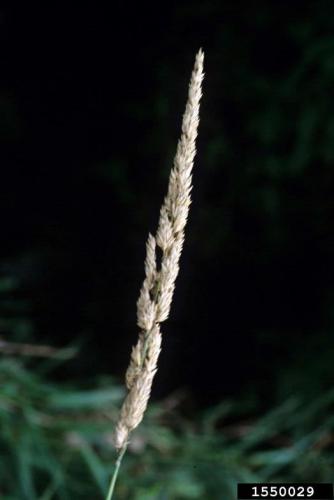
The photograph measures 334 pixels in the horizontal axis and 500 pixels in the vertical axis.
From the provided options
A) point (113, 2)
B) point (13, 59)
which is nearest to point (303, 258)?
point (113, 2)

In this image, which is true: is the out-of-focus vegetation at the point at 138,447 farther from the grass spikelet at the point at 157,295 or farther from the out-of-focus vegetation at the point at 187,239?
the grass spikelet at the point at 157,295

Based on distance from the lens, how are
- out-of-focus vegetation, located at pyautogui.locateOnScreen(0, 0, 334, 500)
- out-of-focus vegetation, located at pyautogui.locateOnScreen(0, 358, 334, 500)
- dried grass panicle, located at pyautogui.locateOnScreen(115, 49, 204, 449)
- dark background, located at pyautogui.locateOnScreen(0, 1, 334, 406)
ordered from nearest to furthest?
dried grass panicle, located at pyautogui.locateOnScreen(115, 49, 204, 449) → out-of-focus vegetation, located at pyautogui.locateOnScreen(0, 358, 334, 500) → out-of-focus vegetation, located at pyautogui.locateOnScreen(0, 0, 334, 500) → dark background, located at pyautogui.locateOnScreen(0, 1, 334, 406)

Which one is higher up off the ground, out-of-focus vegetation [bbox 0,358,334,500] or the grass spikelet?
out-of-focus vegetation [bbox 0,358,334,500]

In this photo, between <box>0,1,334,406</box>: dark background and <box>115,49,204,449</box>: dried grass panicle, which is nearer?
<box>115,49,204,449</box>: dried grass panicle

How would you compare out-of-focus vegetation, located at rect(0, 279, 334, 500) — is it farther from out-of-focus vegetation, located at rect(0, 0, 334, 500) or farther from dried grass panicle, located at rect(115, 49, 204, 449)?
dried grass panicle, located at rect(115, 49, 204, 449)

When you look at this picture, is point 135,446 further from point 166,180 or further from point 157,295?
point 157,295

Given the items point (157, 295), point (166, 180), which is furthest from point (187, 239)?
point (157, 295)

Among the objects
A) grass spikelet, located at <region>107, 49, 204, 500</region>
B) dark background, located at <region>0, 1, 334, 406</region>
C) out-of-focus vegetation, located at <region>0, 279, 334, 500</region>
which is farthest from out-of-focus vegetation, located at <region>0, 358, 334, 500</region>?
grass spikelet, located at <region>107, 49, 204, 500</region>

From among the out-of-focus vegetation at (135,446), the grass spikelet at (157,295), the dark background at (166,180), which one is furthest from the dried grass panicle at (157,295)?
the dark background at (166,180)

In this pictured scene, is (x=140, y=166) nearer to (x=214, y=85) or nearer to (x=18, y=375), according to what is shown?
(x=214, y=85)

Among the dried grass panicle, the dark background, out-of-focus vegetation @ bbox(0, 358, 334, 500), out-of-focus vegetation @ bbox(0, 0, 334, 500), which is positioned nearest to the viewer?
the dried grass panicle
